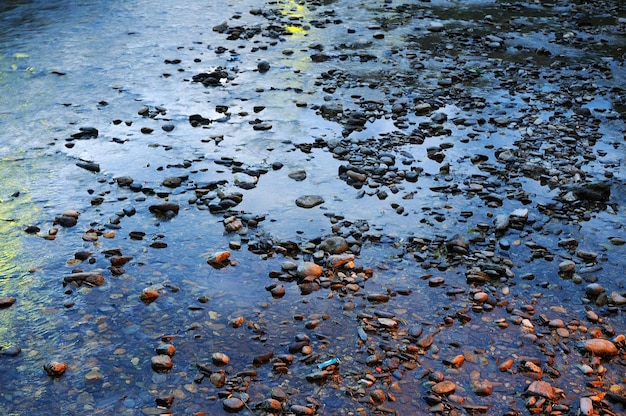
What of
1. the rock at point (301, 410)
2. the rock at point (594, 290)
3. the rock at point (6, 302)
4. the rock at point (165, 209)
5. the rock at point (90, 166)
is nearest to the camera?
the rock at point (301, 410)

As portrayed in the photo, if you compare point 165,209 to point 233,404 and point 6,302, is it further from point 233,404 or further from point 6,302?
point 233,404

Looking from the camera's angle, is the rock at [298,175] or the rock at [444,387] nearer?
the rock at [444,387]

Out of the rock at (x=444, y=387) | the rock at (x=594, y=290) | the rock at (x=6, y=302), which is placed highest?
the rock at (x=6, y=302)

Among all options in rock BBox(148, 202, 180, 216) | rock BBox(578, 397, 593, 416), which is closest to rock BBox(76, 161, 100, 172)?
rock BBox(148, 202, 180, 216)

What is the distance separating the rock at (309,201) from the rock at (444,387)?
2.28 m

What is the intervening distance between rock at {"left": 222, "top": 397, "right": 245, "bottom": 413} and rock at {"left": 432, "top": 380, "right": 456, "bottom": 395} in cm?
109

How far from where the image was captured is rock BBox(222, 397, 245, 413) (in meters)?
3.58

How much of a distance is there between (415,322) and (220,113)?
409cm

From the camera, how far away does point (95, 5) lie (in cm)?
1223

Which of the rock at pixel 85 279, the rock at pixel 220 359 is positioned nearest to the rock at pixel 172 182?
the rock at pixel 85 279

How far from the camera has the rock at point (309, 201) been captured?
5641 millimetres

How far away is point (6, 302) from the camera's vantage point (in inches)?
173

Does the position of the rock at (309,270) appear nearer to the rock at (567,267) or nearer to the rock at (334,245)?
the rock at (334,245)

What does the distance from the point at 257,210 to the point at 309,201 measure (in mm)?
460
